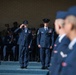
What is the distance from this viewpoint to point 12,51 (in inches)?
463

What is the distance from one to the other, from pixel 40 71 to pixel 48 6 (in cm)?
435

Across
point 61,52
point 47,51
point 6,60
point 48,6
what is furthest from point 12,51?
point 61,52

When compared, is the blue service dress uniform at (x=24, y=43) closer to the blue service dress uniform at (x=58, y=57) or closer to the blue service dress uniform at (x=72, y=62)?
the blue service dress uniform at (x=58, y=57)

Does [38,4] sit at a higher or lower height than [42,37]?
higher

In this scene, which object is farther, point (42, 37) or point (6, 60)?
point (6, 60)

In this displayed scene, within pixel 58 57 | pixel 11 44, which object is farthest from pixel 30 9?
pixel 58 57

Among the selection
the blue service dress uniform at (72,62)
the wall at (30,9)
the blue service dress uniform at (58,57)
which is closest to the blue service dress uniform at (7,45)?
the wall at (30,9)

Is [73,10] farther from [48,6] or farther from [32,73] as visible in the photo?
[48,6]

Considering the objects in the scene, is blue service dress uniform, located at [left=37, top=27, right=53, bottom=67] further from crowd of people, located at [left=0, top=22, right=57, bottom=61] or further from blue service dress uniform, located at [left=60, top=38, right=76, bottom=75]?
blue service dress uniform, located at [left=60, top=38, right=76, bottom=75]

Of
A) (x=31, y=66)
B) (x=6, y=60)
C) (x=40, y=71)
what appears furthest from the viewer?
(x=6, y=60)

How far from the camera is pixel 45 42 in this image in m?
10.1

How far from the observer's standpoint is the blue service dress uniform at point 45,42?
32.7 ft

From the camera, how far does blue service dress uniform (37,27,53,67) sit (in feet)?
32.7

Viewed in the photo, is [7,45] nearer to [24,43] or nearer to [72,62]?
[24,43]
